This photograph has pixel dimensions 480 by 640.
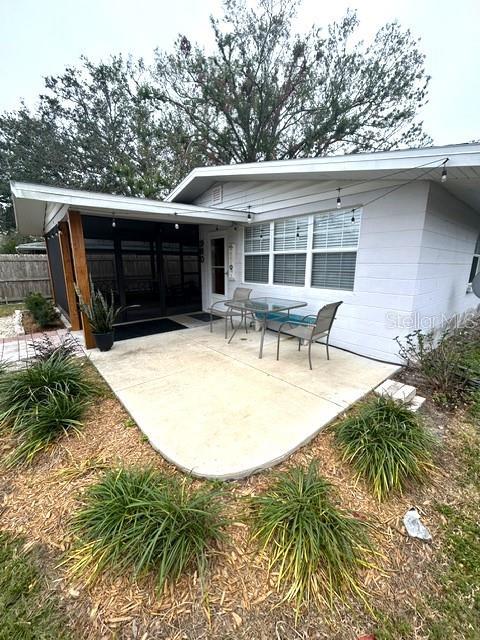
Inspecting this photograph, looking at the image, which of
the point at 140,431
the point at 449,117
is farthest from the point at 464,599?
the point at 449,117

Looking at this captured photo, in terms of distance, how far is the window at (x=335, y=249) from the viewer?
459 centimetres

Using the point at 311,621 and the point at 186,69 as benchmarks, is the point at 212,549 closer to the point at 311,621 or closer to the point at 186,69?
the point at 311,621

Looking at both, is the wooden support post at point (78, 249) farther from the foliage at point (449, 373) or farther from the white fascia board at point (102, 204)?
the foliage at point (449, 373)

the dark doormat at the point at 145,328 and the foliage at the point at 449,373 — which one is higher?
the foliage at the point at 449,373

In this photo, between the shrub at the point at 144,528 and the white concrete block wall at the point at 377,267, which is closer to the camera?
the shrub at the point at 144,528

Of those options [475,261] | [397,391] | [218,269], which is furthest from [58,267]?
[475,261]

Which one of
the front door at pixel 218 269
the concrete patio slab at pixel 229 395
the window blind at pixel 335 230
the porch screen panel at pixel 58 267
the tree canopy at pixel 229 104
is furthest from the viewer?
the tree canopy at pixel 229 104

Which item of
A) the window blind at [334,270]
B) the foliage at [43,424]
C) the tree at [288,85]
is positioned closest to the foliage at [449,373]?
the window blind at [334,270]

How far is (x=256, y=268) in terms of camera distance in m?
6.52

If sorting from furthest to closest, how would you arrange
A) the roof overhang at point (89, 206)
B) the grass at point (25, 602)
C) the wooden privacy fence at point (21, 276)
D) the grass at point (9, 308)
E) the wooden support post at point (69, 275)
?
the wooden privacy fence at point (21, 276) → the grass at point (9, 308) → the wooden support post at point (69, 275) → the roof overhang at point (89, 206) → the grass at point (25, 602)

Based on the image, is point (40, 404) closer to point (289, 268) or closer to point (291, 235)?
point (289, 268)

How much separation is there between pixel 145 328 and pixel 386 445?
547 centimetres

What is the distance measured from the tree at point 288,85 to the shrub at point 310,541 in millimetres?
12230

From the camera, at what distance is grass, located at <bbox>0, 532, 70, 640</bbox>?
4.29 ft
